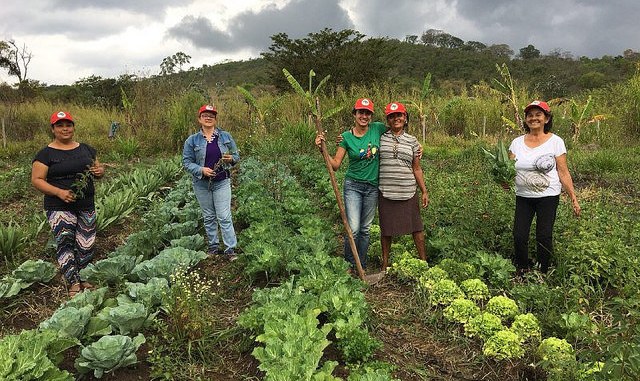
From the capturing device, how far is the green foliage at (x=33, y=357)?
2.37 m

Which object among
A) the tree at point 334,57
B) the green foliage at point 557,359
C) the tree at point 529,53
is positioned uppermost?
the tree at point 529,53

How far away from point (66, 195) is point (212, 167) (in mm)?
1472

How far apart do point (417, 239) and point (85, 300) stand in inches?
128

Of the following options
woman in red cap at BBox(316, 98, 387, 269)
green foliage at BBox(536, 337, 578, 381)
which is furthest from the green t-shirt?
green foliage at BBox(536, 337, 578, 381)

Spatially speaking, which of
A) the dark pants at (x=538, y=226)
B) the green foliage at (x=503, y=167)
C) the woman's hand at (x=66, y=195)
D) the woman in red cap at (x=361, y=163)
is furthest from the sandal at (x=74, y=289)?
the dark pants at (x=538, y=226)

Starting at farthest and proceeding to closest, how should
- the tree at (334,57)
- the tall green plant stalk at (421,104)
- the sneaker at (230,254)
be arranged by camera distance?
the tree at (334,57) → the tall green plant stalk at (421,104) → the sneaker at (230,254)

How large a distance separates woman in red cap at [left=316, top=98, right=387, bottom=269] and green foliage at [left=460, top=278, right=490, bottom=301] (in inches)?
47.8

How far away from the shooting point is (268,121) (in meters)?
15.4

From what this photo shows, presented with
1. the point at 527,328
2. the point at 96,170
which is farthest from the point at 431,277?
the point at 96,170

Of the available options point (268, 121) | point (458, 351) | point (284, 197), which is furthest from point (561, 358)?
point (268, 121)

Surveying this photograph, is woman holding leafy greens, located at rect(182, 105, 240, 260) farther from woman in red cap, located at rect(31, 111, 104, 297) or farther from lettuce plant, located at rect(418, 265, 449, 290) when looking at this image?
lettuce plant, located at rect(418, 265, 449, 290)

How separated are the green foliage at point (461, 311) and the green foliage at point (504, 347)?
1.11 feet

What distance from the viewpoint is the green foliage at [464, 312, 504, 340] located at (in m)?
3.34

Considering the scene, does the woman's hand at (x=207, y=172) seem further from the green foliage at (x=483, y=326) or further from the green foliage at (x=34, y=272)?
the green foliage at (x=483, y=326)
